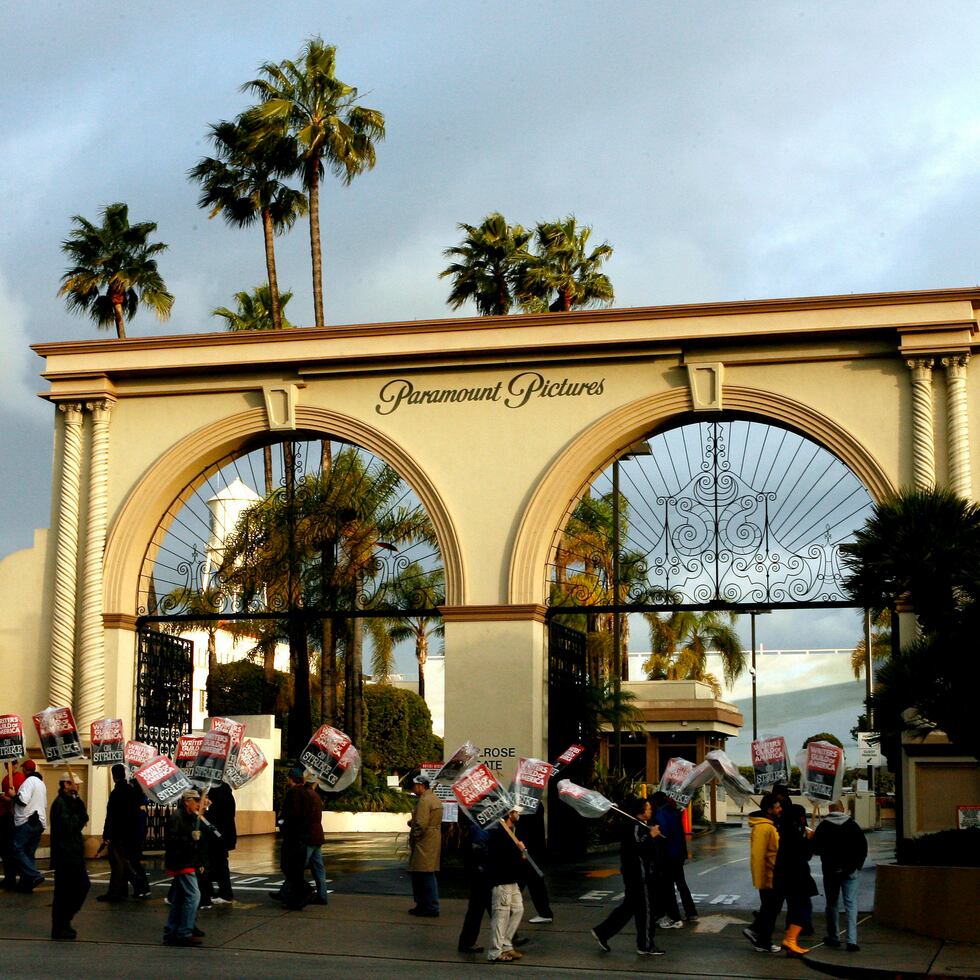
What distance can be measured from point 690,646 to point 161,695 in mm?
37040

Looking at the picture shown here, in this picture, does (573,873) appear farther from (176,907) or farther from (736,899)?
(176,907)

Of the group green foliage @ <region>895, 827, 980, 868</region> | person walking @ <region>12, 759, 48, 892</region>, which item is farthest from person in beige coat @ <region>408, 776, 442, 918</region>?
green foliage @ <region>895, 827, 980, 868</region>

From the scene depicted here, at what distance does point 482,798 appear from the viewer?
1381cm

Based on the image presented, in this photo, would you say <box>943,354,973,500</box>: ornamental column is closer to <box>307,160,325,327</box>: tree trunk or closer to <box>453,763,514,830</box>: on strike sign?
<box>453,763,514,830</box>: on strike sign

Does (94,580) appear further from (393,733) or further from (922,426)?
(393,733)

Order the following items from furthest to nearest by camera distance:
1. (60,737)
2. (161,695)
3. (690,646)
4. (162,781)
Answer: (690,646) < (161,695) < (60,737) < (162,781)

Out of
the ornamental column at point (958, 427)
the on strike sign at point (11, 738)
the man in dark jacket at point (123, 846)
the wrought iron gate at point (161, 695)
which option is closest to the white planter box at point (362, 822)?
the wrought iron gate at point (161, 695)

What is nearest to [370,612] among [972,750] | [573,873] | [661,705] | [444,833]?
[444,833]

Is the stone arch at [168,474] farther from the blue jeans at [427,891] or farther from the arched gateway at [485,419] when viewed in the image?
the blue jeans at [427,891]

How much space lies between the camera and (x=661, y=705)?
47062mm

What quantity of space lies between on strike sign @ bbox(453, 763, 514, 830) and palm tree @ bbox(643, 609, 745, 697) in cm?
4266

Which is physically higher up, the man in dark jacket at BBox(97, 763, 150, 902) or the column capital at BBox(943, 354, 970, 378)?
the column capital at BBox(943, 354, 970, 378)

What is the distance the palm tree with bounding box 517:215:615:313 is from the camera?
130 ft

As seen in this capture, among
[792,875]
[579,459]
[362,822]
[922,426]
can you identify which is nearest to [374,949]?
[792,875]
